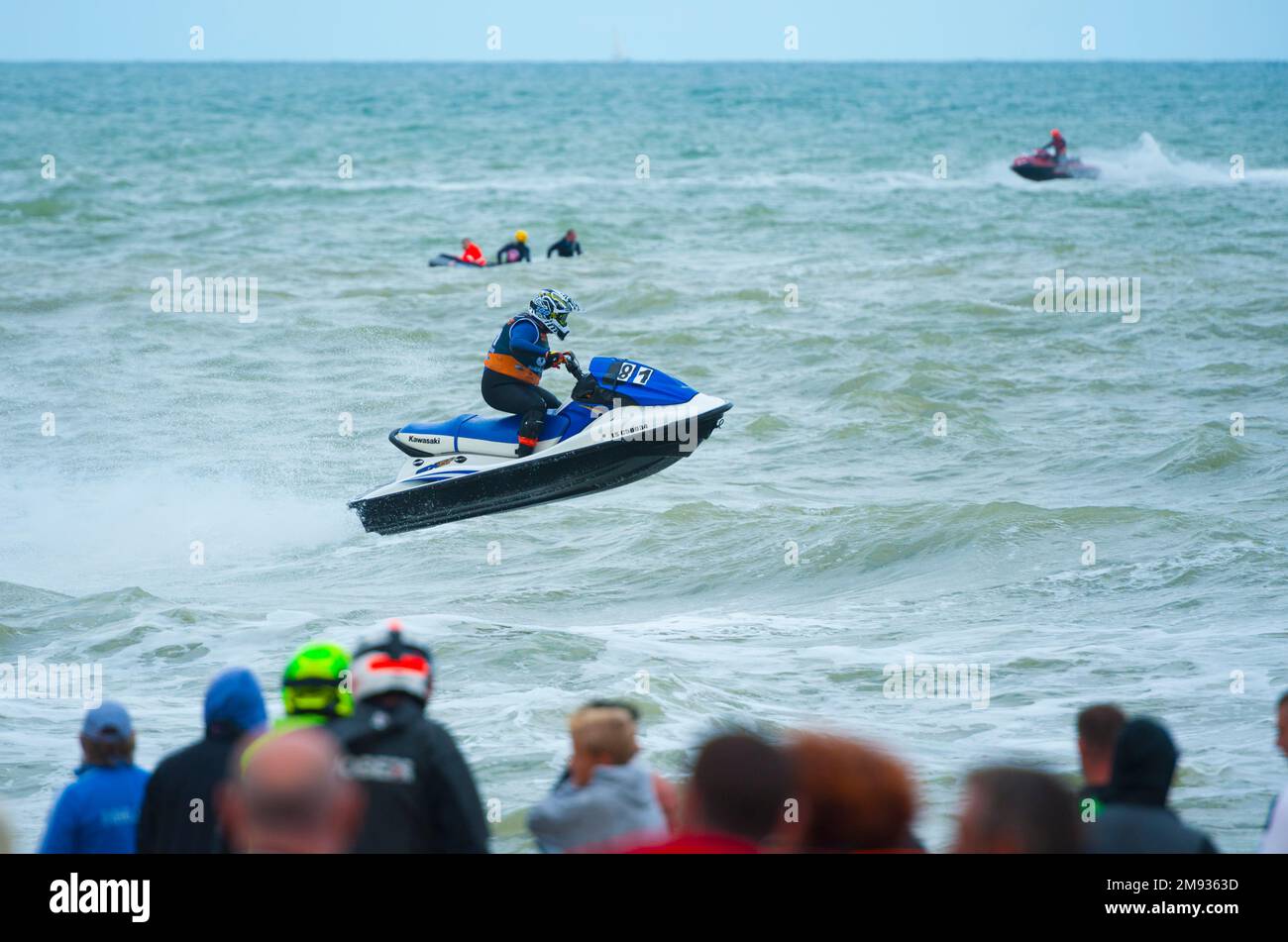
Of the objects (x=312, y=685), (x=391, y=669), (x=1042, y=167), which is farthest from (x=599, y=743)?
(x=1042, y=167)

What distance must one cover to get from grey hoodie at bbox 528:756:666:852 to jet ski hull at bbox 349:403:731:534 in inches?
291

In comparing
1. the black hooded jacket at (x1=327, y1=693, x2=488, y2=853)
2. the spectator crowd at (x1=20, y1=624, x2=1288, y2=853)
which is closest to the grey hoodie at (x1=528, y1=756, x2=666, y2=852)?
the spectator crowd at (x1=20, y1=624, x2=1288, y2=853)

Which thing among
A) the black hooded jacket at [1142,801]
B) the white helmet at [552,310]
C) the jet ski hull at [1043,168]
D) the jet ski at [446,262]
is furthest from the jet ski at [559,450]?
the jet ski hull at [1043,168]

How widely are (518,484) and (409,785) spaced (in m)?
8.32

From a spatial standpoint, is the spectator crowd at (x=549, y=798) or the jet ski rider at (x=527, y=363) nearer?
the spectator crowd at (x=549, y=798)

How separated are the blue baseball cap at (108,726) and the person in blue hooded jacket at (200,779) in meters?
0.30

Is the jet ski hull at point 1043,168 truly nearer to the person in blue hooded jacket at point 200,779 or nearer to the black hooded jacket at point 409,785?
the person in blue hooded jacket at point 200,779

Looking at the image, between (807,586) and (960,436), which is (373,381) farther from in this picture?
(807,586)

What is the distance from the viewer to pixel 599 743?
4422 mm

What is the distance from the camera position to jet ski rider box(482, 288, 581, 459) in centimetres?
1152

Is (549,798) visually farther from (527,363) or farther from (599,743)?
(527,363)

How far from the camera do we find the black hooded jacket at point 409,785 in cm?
390

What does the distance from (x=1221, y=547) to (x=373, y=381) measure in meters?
12.5

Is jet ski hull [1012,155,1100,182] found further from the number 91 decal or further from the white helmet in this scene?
the white helmet
